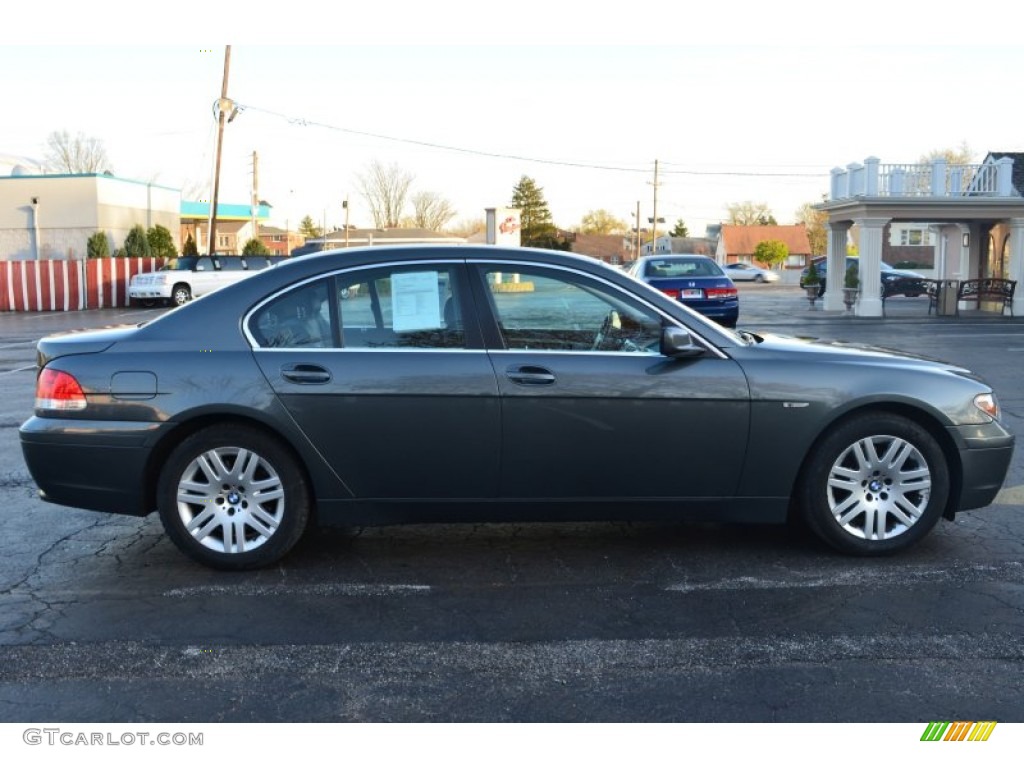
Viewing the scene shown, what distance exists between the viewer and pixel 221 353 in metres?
5.14

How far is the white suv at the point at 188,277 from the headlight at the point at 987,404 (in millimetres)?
28753

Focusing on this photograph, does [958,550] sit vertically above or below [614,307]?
below

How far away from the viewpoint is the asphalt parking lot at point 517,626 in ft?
12.1

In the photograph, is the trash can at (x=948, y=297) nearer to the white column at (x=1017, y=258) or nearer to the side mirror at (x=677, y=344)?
the white column at (x=1017, y=258)

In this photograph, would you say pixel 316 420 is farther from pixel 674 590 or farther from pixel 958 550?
pixel 958 550

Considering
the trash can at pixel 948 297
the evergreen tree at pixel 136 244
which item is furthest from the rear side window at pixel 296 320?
the evergreen tree at pixel 136 244

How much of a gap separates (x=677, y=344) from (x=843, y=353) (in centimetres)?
101

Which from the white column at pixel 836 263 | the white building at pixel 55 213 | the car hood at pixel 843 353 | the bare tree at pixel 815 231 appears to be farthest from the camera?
the bare tree at pixel 815 231

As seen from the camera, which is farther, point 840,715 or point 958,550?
point 958,550

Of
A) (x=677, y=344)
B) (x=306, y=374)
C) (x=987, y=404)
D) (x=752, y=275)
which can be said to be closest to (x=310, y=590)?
(x=306, y=374)

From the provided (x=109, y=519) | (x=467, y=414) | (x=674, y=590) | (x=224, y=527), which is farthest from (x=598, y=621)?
(x=109, y=519)

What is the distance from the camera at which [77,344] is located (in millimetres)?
5270

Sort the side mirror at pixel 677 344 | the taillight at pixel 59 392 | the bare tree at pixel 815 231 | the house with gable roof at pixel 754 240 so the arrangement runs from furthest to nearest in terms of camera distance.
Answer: the bare tree at pixel 815 231 < the house with gable roof at pixel 754 240 < the taillight at pixel 59 392 < the side mirror at pixel 677 344

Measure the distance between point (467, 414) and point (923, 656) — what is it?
2.26 metres
